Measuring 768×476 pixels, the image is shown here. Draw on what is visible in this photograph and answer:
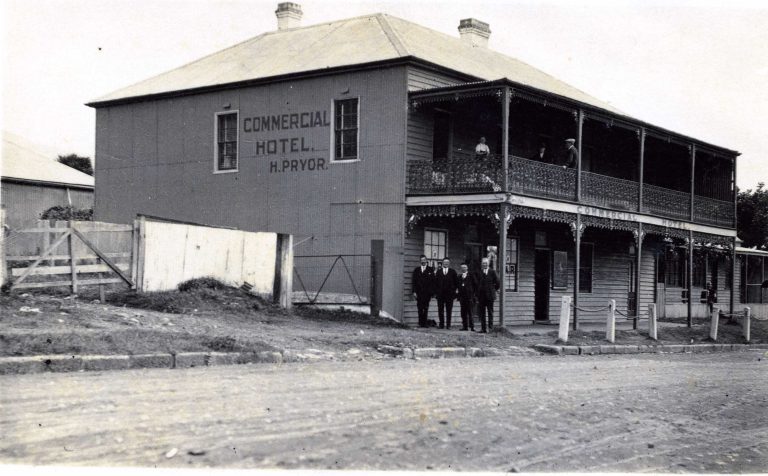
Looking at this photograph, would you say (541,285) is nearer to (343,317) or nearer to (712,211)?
(712,211)

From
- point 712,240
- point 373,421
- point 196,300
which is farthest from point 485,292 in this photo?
point 712,240

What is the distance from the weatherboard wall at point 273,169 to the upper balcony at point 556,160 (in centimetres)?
96

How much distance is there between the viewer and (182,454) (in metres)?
6.05

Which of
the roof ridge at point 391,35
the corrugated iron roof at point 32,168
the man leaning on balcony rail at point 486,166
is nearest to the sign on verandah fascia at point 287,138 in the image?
the roof ridge at point 391,35

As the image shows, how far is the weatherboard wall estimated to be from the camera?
22.0 meters

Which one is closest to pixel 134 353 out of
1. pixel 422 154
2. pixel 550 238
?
pixel 422 154

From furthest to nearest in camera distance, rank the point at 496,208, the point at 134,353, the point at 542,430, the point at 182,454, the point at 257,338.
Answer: the point at 496,208
the point at 257,338
the point at 134,353
the point at 542,430
the point at 182,454

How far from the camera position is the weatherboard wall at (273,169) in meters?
22.0

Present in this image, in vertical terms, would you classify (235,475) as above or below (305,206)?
below

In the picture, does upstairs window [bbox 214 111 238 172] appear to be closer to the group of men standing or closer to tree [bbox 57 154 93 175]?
the group of men standing

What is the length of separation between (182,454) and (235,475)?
2.01 ft

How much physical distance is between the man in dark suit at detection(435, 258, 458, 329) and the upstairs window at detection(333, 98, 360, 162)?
4.01 metres

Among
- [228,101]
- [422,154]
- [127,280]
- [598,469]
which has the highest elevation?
[228,101]

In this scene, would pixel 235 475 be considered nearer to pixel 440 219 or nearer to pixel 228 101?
pixel 440 219
